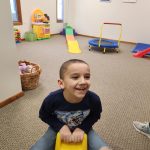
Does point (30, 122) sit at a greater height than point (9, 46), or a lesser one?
lesser

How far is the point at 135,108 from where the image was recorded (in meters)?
1.76

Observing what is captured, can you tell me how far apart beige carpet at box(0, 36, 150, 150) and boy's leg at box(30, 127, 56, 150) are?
38 centimetres

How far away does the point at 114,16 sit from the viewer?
183 inches

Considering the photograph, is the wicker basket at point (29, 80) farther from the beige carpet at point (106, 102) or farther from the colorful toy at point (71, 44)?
the colorful toy at point (71, 44)

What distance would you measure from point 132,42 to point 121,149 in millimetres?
3771

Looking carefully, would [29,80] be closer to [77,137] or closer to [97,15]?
[77,137]

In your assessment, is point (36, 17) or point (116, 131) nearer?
point (116, 131)

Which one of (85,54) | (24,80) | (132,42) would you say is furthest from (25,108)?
(132,42)

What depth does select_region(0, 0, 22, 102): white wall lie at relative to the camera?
4.92ft

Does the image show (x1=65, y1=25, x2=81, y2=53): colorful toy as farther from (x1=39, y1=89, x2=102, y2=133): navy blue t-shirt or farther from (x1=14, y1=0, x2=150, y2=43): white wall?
(x1=39, y1=89, x2=102, y2=133): navy blue t-shirt

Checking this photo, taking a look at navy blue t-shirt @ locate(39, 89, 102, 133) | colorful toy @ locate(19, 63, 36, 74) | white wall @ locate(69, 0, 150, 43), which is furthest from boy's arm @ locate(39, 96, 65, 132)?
white wall @ locate(69, 0, 150, 43)

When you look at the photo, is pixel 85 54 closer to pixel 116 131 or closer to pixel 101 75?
pixel 101 75

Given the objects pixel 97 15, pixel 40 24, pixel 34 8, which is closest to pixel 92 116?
pixel 40 24

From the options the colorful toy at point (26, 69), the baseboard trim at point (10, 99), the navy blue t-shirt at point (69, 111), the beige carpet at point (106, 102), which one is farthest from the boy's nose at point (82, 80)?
the colorful toy at point (26, 69)
